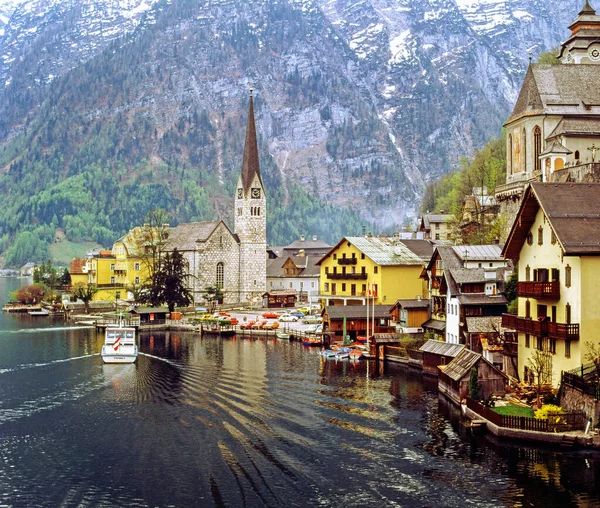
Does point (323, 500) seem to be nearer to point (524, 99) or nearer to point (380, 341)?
point (380, 341)

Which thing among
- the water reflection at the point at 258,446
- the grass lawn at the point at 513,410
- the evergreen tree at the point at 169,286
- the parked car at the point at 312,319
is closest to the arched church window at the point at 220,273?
the evergreen tree at the point at 169,286

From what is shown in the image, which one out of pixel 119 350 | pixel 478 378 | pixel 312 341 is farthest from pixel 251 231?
pixel 478 378

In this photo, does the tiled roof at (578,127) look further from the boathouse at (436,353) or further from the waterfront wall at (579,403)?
the waterfront wall at (579,403)

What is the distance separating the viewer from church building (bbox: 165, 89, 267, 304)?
137 metres

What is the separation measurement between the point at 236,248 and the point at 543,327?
9773 centimetres

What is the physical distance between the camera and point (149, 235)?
141m

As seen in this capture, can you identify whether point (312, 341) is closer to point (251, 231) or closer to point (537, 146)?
point (537, 146)

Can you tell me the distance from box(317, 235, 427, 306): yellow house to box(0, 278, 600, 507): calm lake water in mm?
28516

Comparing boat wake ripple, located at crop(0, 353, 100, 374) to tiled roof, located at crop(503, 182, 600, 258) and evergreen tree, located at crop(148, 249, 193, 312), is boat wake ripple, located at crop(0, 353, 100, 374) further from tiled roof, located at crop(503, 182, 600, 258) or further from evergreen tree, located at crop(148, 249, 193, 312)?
tiled roof, located at crop(503, 182, 600, 258)

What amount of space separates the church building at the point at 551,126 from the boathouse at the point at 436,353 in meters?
18.4

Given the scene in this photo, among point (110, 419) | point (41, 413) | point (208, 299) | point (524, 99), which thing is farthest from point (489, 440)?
point (208, 299)

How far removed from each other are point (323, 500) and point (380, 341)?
40.0m

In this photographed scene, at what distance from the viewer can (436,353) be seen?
208ft

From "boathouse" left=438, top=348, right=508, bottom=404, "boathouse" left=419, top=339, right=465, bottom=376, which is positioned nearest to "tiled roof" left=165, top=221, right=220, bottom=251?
"boathouse" left=419, top=339, right=465, bottom=376
